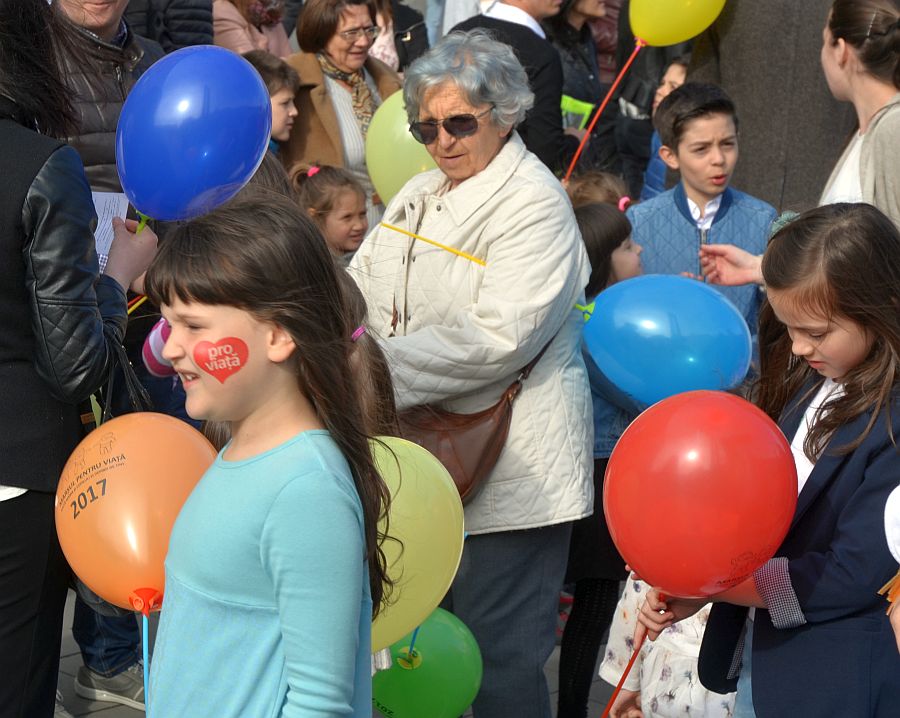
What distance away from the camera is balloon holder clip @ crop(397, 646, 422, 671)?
3.26 meters

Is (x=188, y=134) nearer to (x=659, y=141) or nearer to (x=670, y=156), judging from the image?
(x=670, y=156)

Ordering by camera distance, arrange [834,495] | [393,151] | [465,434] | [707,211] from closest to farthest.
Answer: [834,495]
[465,434]
[393,151]
[707,211]

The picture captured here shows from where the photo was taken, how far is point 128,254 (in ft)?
10.2

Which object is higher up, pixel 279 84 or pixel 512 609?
pixel 279 84

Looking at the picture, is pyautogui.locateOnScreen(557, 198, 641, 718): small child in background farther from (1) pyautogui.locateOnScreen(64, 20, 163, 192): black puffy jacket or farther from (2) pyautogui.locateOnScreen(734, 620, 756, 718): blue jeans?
(1) pyautogui.locateOnScreen(64, 20, 163, 192): black puffy jacket

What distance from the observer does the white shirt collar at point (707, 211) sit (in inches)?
190

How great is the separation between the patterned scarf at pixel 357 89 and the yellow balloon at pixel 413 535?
3.02m

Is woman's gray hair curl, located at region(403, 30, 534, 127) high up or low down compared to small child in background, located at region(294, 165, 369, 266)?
up

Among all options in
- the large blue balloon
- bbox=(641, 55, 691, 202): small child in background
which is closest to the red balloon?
the large blue balloon

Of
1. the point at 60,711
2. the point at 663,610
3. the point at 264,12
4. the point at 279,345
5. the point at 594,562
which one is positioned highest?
the point at 279,345

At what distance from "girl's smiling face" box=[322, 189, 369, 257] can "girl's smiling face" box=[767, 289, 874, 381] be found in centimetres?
264

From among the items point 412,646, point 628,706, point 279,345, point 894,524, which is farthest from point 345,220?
point 894,524

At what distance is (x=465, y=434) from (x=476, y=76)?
38.2 inches

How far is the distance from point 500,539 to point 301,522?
1.55 metres
